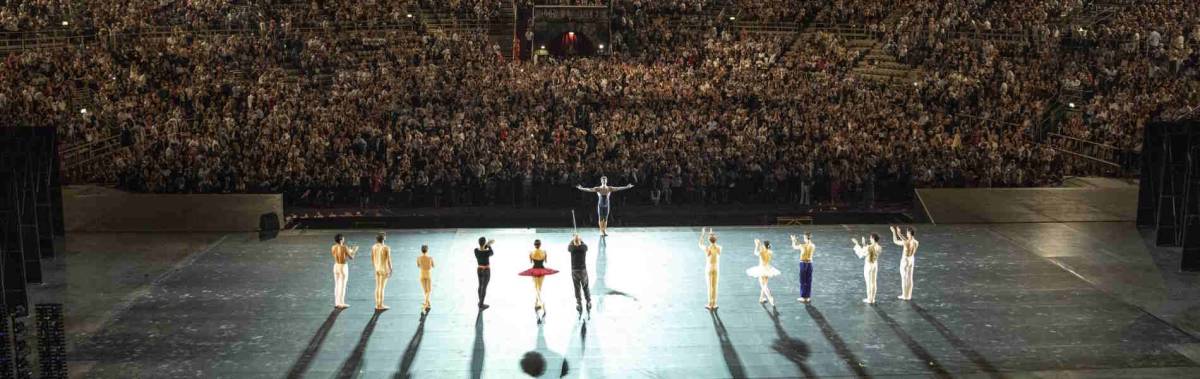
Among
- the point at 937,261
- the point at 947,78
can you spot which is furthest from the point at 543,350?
the point at 947,78

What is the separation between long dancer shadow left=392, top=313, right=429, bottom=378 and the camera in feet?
45.7

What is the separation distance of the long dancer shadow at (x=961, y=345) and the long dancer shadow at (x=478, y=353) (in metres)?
6.75

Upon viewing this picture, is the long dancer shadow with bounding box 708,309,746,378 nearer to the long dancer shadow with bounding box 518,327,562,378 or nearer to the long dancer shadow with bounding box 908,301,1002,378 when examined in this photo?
the long dancer shadow with bounding box 518,327,562,378

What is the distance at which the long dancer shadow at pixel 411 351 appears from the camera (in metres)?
13.9

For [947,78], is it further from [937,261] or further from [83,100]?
[83,100]

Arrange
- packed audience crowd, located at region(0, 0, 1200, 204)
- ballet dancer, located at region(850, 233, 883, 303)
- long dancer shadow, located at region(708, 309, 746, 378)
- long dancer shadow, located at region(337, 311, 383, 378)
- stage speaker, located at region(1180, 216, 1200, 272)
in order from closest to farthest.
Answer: long dancer shadow, located at region(337, 311, 383, 378), long dancer shadow, located at region(708, 309, 746, 378), ballet dancer, located at region(850, 233, 883, 303), stage speaker, located at region(1180, 216, 1200, 272), packed audience crowd, located at region(0, 0, 1200, 204)

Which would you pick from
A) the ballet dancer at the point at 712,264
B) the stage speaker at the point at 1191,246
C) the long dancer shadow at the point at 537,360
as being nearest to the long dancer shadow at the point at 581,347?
the long dancer shadow at the point at 537,360

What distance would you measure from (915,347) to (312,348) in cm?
864

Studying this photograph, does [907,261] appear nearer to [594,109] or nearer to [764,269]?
[764,269]

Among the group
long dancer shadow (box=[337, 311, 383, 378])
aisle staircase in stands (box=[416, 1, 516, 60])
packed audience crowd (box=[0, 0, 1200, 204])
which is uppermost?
aisle staircase in stands (box=[416, 1, 516, 60])

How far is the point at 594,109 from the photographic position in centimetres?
3141

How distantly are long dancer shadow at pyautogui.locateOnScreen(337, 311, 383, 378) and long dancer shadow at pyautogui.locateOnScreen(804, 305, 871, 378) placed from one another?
665cm

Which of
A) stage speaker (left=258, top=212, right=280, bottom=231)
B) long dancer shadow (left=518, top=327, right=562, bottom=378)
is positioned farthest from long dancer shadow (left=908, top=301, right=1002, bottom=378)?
stage speaker (left=258, top=212, right=280, bottom=231)

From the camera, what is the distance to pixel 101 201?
84.4ft
